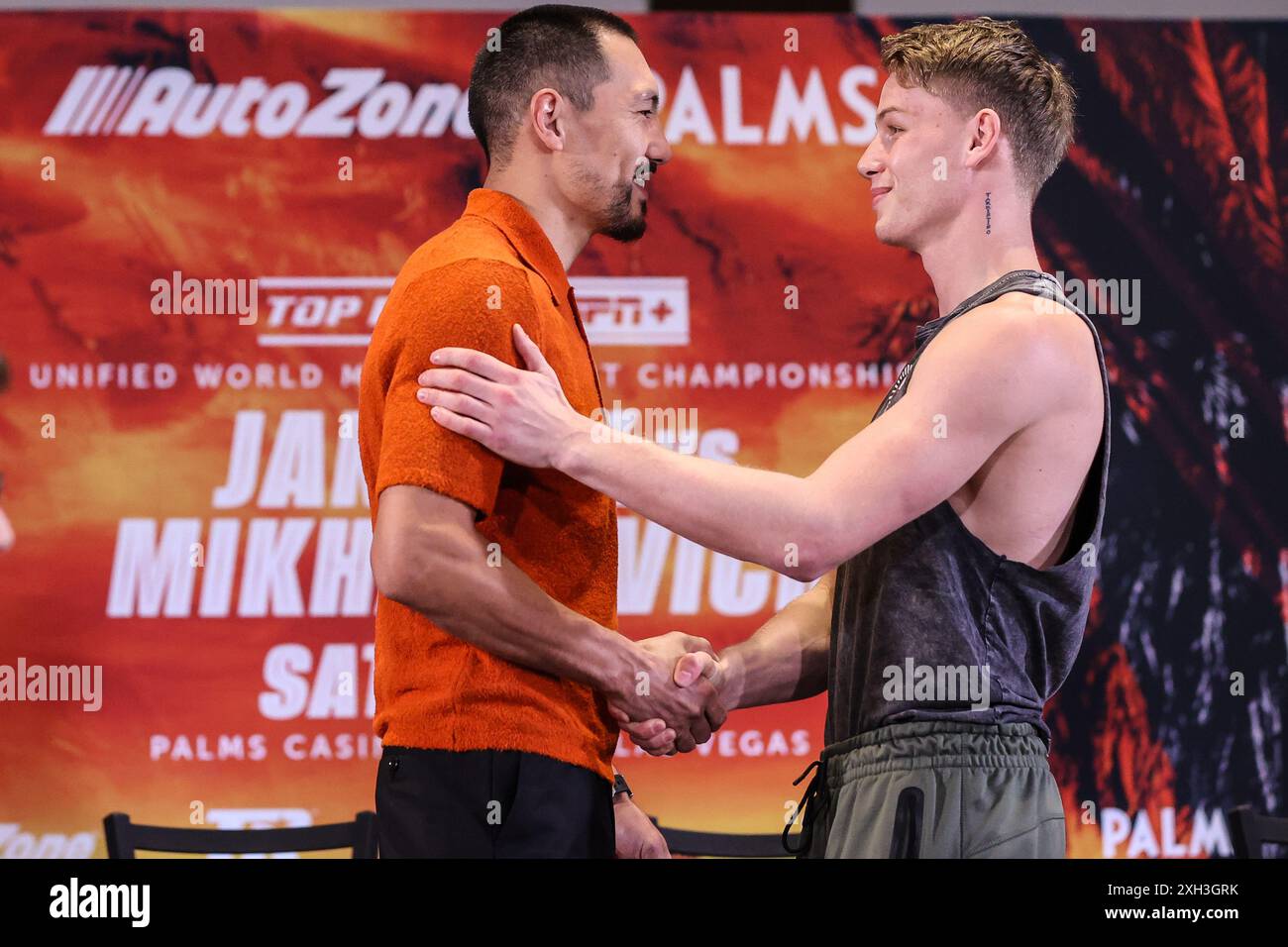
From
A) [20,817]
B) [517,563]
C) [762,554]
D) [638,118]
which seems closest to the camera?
[762,554]

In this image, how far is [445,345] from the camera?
77.9 inches

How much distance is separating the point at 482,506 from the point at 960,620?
68 cm

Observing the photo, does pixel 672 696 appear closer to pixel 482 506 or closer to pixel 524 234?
pixel 482 506

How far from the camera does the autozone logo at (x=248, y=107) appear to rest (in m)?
4.05

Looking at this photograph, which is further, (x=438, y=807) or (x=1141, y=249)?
(x=1141, y=249)

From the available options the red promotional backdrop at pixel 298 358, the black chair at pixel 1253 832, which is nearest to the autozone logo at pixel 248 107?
the red promotional backdrop at pixel 298 358

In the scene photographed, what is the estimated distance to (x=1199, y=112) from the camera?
4148mm

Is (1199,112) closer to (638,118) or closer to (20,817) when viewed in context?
(638,118)

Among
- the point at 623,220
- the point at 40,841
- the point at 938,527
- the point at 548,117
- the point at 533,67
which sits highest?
the point at 533,67

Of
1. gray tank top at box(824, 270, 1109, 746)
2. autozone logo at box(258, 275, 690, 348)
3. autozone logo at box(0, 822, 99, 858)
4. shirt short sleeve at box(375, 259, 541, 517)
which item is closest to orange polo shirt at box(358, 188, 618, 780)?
shirt short sleeve at box(375, 259, 541, 517)

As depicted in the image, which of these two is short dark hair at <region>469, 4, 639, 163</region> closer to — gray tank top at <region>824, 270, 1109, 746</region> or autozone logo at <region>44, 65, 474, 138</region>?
gray tank top at <region>824, 270, 1109, 746</region>

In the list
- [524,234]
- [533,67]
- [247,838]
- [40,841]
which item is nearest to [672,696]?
[524,234]
